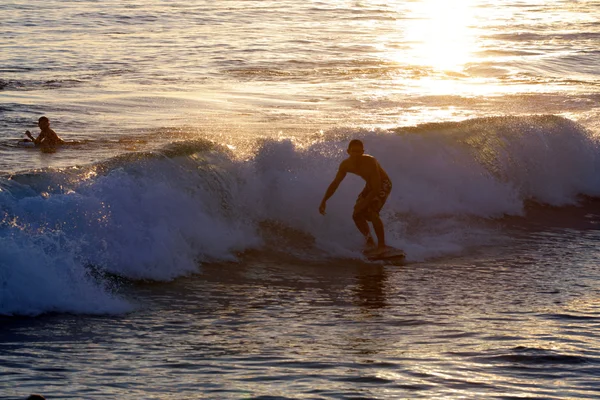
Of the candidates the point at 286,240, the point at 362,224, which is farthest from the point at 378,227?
the point at 286,240

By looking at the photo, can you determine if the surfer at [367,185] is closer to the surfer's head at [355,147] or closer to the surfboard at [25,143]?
the surfer's head at [355,147]

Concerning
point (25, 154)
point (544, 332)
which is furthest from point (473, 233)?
point (25, 154)

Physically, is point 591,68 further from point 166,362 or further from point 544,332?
point 166,362

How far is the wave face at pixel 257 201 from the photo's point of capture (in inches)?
407

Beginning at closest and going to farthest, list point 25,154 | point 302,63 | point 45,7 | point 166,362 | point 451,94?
point 166,362 < point 25,154 < point 451,94 < point 302,63 < point 45,7

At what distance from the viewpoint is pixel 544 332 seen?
8875mm

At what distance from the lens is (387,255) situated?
12.4 m

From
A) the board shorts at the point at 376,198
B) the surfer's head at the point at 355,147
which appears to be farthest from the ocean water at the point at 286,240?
the surfer's head at the point at 355,147

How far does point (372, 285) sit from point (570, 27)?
3569 centimetres

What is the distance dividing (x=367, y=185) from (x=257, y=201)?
2.09 m

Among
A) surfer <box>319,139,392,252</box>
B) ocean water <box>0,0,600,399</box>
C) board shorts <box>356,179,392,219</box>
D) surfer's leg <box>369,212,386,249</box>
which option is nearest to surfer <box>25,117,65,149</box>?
ocean water <box>0,0,600,399</box>

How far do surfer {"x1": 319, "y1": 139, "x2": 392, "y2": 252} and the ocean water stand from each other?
574 millimetres

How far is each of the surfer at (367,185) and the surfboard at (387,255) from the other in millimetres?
57

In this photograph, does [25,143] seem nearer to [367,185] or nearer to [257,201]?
[257,201]
